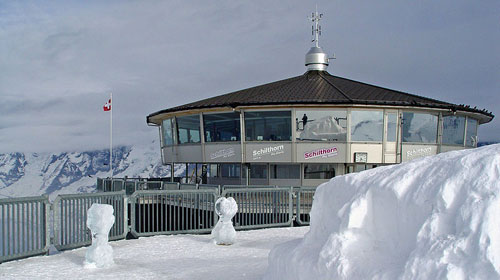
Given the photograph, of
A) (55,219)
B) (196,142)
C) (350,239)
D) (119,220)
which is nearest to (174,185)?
(196,142)

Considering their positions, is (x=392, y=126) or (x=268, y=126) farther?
(x=392, y=126)

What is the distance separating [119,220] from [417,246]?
30.7ft

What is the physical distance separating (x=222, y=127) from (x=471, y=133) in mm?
15897

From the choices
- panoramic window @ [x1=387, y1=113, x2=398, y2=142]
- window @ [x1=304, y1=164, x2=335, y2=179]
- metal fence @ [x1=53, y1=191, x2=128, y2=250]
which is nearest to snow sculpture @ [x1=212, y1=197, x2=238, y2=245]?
metal fence @ [x1=53, y1=191, x2=128, y2=250]

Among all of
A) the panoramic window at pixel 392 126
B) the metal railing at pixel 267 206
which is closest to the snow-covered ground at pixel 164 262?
the metal railing at pixel 267 206

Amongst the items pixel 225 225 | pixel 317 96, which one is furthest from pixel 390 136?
pixel 225 225

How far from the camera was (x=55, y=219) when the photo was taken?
35.1 ft

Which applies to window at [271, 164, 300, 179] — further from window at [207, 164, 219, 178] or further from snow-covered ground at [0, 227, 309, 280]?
snow-covered ground at [0, 227, 309, 280]

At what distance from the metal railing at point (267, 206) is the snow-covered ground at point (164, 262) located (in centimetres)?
254

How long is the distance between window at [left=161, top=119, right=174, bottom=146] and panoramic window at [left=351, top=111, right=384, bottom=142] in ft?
37.9

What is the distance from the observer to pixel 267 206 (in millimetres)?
15469

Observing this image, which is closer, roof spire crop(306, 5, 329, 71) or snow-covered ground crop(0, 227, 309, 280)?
snow-covered ground crop(0, 227, 309, 280)

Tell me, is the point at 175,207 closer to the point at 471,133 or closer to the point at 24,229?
the point at 24,229

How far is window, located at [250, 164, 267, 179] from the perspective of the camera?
2773cm
